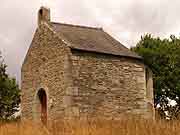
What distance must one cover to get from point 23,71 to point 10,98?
31.5 ft

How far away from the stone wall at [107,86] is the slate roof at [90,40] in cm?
32

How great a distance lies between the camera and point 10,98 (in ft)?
102

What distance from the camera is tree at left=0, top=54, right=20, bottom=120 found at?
2937 centimetres

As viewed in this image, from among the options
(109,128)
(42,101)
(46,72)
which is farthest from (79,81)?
(109,128)

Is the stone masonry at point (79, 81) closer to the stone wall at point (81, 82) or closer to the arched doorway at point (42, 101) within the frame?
the stone wall at point (81, 82)

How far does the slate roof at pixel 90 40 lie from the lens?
61.6 feet

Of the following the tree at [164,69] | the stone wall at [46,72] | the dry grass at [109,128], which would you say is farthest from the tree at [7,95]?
the dry grass at [109,128]

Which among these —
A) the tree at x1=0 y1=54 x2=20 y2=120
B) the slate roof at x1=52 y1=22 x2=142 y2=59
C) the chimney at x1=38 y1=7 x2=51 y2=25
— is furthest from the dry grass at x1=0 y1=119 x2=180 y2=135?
the tree at x1=0 y1=54 x2=20 y2=120

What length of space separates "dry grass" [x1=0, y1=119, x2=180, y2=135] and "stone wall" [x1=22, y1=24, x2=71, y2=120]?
8.79 meters

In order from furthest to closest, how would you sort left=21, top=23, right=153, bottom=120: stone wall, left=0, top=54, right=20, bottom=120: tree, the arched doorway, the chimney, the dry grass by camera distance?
left=0, top=54, right=20, bottom=120: tree
the chimney
the arched doorway
left=21, top=23, right=153, bottom=120: stone wall
the dry grass

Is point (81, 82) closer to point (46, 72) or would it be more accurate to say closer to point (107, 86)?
point (107, 86)

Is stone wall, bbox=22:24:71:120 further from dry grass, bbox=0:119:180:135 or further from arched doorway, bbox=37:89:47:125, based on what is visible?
dry grass, bbox=0:119:180:135

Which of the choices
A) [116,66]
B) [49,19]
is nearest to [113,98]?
[116,66]

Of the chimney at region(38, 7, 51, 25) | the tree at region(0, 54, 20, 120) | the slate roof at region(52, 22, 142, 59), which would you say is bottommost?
the tree at region(0, 54, 20, 120)
